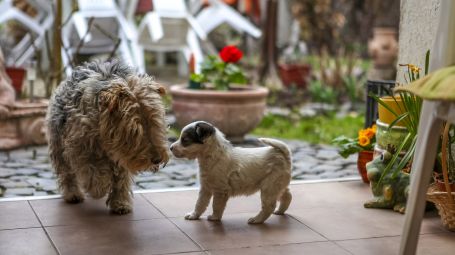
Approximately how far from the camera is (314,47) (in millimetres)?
13305

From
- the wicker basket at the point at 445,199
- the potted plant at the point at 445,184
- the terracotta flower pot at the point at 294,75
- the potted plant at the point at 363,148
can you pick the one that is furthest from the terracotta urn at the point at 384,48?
the wicker basket at the point at 445,199

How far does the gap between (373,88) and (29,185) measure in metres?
2.51

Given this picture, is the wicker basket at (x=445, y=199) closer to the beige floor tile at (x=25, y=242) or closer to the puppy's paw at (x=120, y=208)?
the puppy's paw at (x=120, y=208)

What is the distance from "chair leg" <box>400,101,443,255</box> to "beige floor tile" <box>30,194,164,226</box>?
155 cm

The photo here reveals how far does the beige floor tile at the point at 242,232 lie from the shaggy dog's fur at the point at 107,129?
0.40 meters

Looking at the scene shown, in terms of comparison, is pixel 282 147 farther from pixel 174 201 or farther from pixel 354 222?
pixel 174 201

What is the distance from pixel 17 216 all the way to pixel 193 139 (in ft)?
3.57

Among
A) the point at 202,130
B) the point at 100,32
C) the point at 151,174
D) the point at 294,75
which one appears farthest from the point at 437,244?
the point at 294,75

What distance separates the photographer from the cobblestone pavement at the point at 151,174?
185 inches

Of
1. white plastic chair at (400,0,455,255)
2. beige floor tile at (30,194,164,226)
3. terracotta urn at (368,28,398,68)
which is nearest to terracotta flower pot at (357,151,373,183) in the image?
beige floor tile at (30,194,164,226)

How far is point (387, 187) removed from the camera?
4.07m

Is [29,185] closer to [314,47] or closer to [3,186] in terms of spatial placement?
[3,186]

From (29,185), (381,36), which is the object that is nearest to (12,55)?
(29,185)

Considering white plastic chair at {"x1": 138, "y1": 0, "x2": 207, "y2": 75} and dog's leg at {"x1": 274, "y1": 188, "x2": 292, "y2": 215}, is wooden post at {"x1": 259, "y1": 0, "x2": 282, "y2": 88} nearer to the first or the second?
white plastic chair at {"x1": 138, "y1": 0, "x2": 207, "y2": 75}
